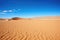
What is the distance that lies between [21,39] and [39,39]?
1158mm

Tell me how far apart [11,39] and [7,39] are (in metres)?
0.25

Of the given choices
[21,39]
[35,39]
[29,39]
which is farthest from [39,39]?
[21,39]

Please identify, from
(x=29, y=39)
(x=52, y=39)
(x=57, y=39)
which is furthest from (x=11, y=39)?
(x=57, y=39)

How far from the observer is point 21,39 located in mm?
5293

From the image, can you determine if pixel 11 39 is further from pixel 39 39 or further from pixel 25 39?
pixel 39 39

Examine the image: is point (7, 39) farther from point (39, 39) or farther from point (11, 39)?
point (39, 39)

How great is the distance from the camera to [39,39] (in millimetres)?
5340

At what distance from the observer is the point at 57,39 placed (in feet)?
18.2

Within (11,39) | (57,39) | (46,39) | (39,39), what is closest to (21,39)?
(11,39)

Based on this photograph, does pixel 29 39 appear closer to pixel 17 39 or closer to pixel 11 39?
pixel 17 39

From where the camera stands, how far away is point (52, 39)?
17.9 feet

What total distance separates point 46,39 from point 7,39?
2.51 m

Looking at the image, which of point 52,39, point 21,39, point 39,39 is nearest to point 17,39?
point 21,39

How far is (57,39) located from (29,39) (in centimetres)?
189
